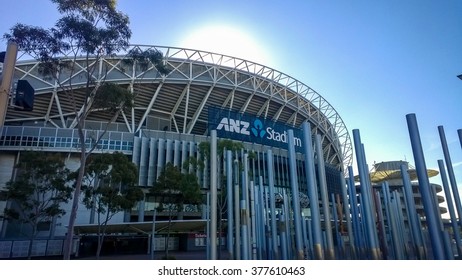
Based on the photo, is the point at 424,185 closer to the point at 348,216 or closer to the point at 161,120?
the point at 348,216

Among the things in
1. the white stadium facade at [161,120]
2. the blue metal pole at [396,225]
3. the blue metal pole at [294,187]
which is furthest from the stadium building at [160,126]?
the blue metal pole at [294,187]

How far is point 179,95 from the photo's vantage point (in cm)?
4519

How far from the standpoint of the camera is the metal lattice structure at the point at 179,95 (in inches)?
1553

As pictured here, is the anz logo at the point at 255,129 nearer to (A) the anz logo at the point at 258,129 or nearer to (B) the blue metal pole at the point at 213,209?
(A) the anz logo at the point at 258,129

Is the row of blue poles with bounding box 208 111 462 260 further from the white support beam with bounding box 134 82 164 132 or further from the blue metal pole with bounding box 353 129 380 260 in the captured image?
the white support beam with bounding box 134 82 164 132

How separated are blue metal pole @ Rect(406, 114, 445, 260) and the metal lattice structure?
36.1 metres

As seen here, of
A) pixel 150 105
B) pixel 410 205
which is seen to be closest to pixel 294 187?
pixel 410 205

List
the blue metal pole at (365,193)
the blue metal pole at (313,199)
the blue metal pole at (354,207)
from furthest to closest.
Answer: the blue metal pole at (354,207), the blue metal pole at (365,193), the blue metal pole at (313,199)

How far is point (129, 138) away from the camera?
39344 millimetres

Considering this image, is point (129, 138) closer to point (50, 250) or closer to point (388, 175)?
point (50, 250)

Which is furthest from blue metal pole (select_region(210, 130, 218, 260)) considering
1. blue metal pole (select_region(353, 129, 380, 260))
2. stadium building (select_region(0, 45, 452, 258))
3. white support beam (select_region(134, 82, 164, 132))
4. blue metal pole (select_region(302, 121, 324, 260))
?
white support beam (select_region(134, 82, 164, 132))

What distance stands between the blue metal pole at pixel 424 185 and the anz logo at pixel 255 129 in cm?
3219

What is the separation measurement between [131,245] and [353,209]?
24.2 meters
